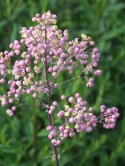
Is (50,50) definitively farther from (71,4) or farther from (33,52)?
(71,4)

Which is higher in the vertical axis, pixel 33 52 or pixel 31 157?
pixel 33 52

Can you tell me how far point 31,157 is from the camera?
10.2 feet

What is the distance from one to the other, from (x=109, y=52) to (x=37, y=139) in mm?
2254

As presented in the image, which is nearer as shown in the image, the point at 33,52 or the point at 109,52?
the point at 33,52

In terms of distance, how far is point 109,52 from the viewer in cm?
444

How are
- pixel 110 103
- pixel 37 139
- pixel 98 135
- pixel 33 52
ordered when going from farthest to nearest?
pixel 110 103 < pixel 98 135 < pixel 37 139 < pixel 33 52

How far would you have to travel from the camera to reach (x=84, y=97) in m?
3.05

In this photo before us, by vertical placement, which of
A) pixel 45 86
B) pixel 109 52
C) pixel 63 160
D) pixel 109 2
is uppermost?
pixel 109 2

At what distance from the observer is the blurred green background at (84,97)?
287 cm

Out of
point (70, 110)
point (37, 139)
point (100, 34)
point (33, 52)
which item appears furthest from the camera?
point (100, 34)

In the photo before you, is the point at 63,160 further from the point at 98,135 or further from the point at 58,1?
the point at 58,1

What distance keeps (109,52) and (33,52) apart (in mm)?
2797

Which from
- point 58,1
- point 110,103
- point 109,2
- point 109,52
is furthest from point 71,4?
point 110,103

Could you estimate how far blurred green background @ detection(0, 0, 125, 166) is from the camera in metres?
2.87
